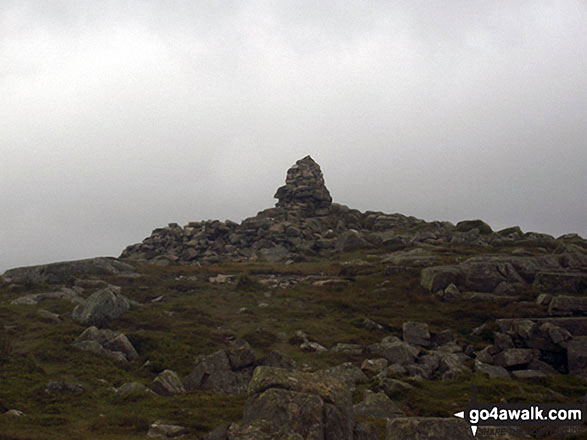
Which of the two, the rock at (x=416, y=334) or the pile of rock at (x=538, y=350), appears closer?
the pile of rock at (x=538, y=350)

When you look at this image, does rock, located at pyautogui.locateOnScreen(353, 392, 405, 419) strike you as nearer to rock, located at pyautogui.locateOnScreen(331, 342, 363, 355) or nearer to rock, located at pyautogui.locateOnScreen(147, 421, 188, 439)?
rock, located at pyautogui.locateOnScreen(147, 421, 188, 439)

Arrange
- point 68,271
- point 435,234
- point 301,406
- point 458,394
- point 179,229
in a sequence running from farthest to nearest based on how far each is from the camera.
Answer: point 179,229
point 435,234
point 68,271
point 458,394
point 301,406

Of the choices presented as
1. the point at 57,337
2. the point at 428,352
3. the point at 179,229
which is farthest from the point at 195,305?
the point at 179,229

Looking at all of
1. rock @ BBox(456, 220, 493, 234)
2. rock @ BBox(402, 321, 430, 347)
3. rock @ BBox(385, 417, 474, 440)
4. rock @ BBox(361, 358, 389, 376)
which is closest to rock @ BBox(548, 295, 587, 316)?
rock @ BBox(402, 321, 430, 347)

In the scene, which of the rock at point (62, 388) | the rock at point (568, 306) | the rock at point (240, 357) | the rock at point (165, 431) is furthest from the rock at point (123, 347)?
the rock at point (568, 306)

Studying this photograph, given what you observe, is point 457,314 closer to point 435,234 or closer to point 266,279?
point 266,279

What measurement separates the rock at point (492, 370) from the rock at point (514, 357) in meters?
1.02

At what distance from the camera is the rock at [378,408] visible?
48.1 feet

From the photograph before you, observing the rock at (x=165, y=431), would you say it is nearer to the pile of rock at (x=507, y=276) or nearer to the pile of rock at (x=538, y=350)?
the pile of rock at (x=538, y=350)

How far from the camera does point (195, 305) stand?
3459cm

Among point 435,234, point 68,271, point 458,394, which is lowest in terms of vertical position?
point 458,394

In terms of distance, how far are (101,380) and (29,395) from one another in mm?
2766

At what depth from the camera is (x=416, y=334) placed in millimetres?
26312

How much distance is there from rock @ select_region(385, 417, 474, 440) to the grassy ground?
20.5ft
